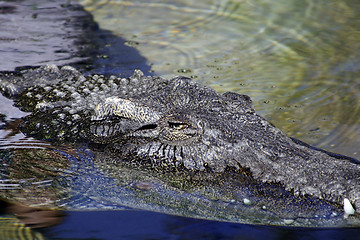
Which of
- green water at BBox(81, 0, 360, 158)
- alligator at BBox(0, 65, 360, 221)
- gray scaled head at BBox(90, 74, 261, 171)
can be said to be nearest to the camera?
alligator at BBox(0, 65, 360, 221)

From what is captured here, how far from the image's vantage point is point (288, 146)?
320 centimetres

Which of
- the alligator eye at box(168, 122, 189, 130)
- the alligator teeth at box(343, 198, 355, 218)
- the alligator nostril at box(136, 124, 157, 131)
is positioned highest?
the alligator eye at box(168, 122, 189, 130)

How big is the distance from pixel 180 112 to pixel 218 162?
1.65 ft

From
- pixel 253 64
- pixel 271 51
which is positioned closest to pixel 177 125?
pixel 253 64

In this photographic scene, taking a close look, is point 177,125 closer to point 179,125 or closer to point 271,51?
point 179,125

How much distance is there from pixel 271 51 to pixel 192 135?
3332mm

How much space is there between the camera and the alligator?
2955 millimetres

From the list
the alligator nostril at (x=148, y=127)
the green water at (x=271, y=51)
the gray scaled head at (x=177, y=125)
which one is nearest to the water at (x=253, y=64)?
the green water at (x=271, y=51)

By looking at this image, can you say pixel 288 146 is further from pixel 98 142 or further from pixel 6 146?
pixel 6 146

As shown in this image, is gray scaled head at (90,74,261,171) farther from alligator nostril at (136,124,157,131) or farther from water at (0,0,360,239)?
water at (0,0,360,239)

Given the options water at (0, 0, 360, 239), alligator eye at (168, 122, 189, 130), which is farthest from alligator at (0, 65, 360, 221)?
water at (0, 0, 360, 239)

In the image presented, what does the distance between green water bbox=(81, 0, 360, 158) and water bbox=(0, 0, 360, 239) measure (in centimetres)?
1

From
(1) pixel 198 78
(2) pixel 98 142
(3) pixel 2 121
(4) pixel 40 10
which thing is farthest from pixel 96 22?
(2) pixel 98 142

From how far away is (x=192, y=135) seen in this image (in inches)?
130
